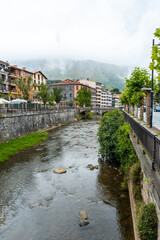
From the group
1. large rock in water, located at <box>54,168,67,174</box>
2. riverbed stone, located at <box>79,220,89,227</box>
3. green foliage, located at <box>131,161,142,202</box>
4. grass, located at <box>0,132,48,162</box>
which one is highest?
green foliage, located at <box>131,161,142,202</box>

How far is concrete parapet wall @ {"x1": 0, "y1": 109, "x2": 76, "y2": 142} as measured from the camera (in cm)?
2904

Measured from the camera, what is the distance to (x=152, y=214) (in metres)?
6.38

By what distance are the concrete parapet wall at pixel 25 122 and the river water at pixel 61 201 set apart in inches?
371

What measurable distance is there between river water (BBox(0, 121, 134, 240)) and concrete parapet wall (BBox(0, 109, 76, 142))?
30.9 ft

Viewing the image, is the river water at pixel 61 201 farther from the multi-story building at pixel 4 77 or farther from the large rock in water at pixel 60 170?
the multi-story building at pixel 4 77

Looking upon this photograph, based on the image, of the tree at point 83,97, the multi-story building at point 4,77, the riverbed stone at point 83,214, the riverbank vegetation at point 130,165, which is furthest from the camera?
the tree at point 83,97

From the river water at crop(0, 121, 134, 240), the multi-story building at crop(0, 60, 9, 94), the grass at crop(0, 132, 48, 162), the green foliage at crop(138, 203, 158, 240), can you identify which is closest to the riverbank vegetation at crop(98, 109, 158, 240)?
the green foliage at crop(138, 203, 158, 240)

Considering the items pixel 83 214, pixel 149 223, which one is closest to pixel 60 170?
pixel 83 214

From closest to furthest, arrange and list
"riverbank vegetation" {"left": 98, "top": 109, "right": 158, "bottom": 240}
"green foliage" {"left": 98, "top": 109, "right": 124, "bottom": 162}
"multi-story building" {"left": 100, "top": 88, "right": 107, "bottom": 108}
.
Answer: "riverbank vegetation" {"left": 98, "top": 109, "right": 158, "bottom": 240} < "green foliage" {"left": 98, "top": 109, "right": 124, "bottom": 162} < "multi-story building" {"left": 100, "top": 88, "right": 107, "bottom": 108}

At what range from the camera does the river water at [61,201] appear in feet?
32.1

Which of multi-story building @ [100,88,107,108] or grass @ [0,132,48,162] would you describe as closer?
grass @ [0,132,48,162]

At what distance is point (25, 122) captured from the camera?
36.1m

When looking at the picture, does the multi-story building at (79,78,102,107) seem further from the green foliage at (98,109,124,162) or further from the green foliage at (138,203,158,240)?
the green foliage at (138,203,158,240)

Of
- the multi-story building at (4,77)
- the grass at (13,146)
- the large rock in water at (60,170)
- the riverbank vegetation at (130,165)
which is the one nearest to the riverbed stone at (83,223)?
the riverbank vegetation at (130,165)
